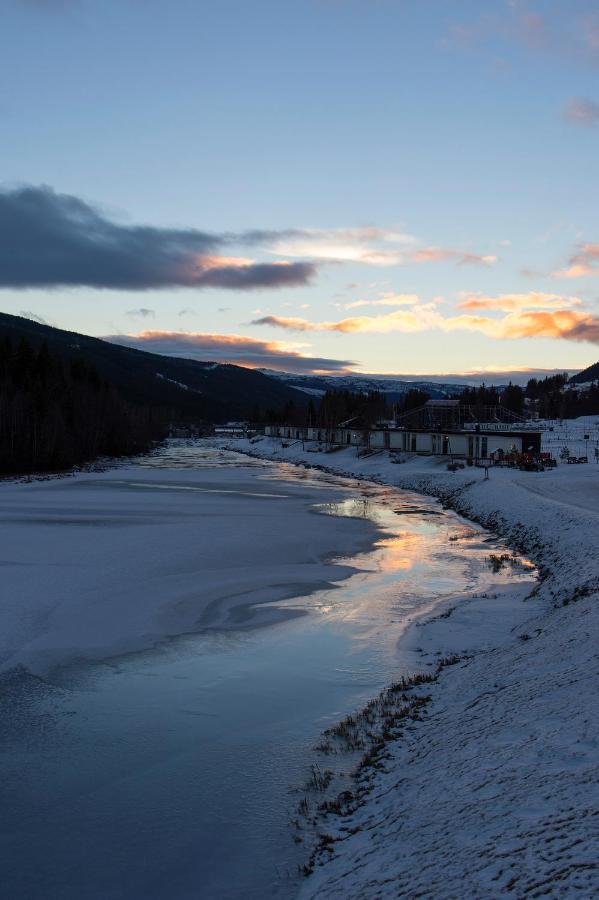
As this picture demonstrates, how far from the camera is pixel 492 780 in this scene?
8547 mm

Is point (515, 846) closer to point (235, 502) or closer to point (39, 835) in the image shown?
point (39, 835)

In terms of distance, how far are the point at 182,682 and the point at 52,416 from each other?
7461 cm

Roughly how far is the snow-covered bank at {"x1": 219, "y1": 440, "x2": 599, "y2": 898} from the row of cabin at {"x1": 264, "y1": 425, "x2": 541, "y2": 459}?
5777 cm

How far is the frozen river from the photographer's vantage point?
819 centimetres

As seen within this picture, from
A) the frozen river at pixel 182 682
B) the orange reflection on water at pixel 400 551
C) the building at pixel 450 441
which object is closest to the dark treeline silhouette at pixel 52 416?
the building at pixel 450 441

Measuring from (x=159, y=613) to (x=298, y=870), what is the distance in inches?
459

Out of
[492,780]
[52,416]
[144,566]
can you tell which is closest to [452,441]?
[52,416]

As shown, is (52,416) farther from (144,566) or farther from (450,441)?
(144,566)

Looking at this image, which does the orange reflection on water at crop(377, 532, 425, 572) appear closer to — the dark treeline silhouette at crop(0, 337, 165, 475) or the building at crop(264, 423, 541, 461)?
the building at crop(264, 423, 541, 461)

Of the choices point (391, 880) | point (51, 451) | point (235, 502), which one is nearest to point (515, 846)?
point (391, 880)

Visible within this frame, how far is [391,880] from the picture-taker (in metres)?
6.95

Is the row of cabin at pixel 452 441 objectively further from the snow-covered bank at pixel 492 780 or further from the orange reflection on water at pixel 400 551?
the snow-covered bank at pixel 492 780

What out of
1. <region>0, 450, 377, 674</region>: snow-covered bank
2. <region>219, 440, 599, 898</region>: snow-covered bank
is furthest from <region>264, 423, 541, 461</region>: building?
<region>219, 440, 599, 898</region>: snow-covered bank

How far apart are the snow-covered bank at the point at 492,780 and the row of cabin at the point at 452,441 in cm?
5777
